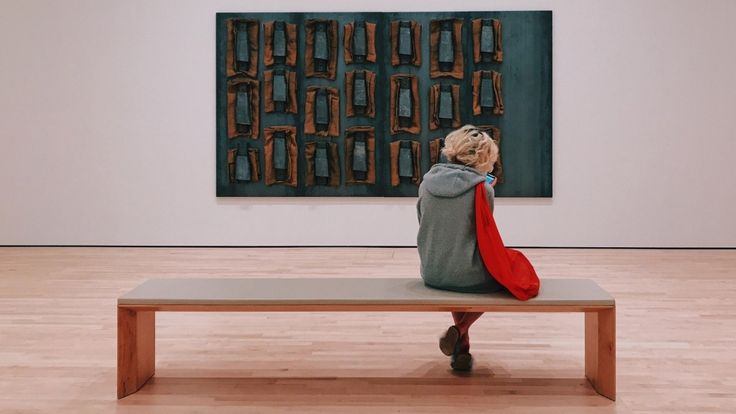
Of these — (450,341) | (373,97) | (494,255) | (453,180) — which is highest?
(373,97)

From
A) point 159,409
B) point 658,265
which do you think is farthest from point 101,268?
point 658,265

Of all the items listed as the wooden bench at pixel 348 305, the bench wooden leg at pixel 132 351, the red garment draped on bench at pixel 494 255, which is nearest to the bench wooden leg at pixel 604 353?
the wooden bench at pixel 348 305

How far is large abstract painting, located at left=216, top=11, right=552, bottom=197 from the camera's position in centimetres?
766

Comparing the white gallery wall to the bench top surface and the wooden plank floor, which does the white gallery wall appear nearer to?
the wooden plank floor

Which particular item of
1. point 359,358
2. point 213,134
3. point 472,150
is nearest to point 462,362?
point 359,358

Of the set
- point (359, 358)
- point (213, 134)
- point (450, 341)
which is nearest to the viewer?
point (450, 341)

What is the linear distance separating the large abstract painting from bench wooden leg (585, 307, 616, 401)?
4.98 meters

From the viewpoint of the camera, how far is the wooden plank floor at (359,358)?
8.65ft

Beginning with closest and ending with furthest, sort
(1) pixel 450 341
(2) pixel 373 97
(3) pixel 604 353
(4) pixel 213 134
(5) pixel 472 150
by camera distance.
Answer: (3) pixel 604 353 < (5) pixel 472 150 < (1) pixel 450 341 < (2) pixel 373 97 < (4) pixel 213 134

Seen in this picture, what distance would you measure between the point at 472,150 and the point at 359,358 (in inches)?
46.1

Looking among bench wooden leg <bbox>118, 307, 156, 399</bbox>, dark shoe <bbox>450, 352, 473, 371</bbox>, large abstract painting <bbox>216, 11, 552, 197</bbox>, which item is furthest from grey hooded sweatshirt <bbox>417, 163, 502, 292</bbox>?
large abstract painting <bbox>216, 11, 552, 197</bbox>

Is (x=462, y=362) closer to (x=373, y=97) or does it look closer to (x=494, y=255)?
(x=494, y=255)

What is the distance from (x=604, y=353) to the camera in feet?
8.85

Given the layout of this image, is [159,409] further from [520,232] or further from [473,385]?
[520,232]
